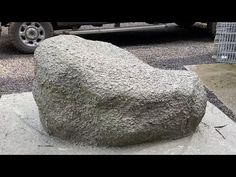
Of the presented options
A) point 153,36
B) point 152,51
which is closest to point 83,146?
point 152,51

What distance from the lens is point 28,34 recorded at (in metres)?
6.50

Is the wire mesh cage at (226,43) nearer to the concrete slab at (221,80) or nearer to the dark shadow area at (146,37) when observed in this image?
the concrete slab at (221,80)

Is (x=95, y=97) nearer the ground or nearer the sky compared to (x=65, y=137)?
nearer the sky

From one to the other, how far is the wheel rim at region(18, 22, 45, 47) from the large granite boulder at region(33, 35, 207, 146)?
12.0ft

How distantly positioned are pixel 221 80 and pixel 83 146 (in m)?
3.21

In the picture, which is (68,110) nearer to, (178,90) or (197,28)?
(178,90)

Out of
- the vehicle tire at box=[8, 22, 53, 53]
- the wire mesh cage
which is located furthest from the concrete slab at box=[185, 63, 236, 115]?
the vehicle tire at box=[8, 22, 53, 53]

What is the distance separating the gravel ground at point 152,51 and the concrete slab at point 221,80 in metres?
0.11

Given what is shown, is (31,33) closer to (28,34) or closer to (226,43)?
(28,34)

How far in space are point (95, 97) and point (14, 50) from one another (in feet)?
16.2

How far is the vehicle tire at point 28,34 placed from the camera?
6.41 m

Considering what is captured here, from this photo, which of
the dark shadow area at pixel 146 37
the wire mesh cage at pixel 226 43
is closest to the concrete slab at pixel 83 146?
the wire mesh cage at pixel 226 43

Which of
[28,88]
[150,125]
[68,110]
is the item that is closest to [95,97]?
[68,110]

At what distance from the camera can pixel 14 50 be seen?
23.3 ft
